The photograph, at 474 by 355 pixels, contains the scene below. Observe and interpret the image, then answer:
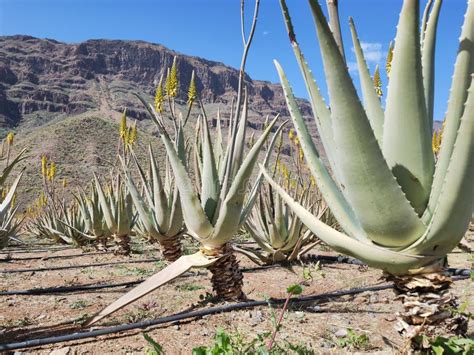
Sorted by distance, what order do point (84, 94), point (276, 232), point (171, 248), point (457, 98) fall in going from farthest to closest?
point (84, 94) < point (276, 232) < point (171, 248) < point (457, 98)

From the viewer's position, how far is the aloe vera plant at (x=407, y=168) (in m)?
1.10

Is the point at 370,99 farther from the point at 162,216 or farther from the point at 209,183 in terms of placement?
the point at 162,216

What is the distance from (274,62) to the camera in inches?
64.5

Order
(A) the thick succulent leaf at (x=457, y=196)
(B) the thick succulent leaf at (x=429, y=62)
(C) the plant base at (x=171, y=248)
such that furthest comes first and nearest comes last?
(C) the plant base at (x=171, y=248) → (B) the thick succulent leaf at (x=429, y=62) → (A) the thick succulent leaf at (x=457, y=196)

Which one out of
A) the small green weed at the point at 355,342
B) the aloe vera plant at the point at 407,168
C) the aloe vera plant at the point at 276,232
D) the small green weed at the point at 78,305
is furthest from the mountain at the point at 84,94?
the aloe vera plant at the point at 407,168

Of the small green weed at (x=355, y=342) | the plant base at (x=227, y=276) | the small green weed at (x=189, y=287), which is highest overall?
the plant base at (x=227, y=276)

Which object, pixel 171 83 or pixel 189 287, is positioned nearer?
pixel 171 83

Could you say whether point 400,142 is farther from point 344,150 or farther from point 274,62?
point 274,62

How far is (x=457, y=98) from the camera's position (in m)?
1.19

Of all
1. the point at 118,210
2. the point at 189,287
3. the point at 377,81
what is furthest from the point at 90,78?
the point at 189,287

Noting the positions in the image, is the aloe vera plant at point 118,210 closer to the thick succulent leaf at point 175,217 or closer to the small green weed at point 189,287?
the thick succulent leaf at point 175,217

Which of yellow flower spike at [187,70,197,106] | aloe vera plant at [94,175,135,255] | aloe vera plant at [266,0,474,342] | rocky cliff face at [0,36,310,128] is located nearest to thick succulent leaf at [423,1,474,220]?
aloe vera plant at [266,0,474,342]

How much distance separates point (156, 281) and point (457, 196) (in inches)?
61.0

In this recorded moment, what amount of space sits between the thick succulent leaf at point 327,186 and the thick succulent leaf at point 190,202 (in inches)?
47.8
